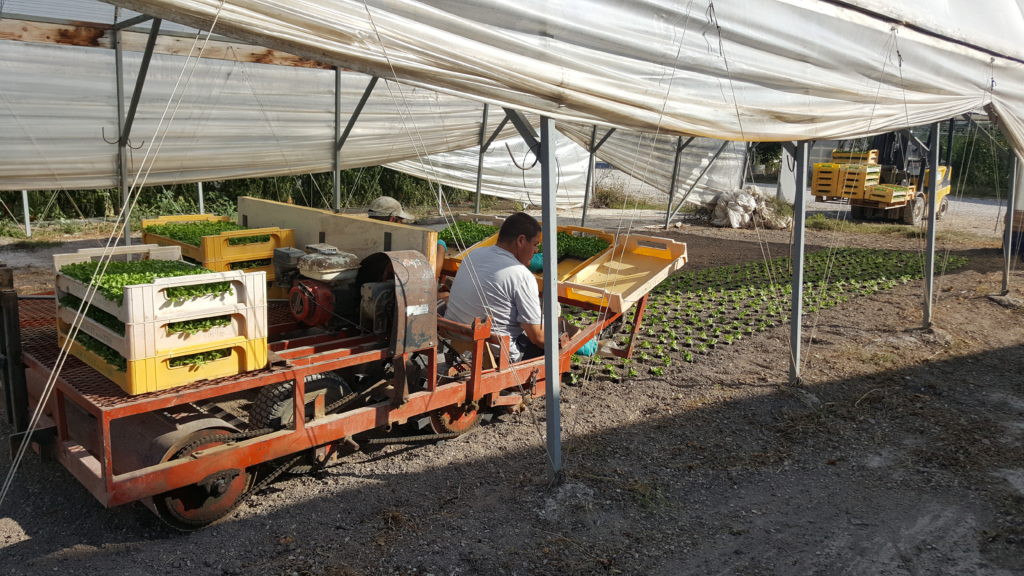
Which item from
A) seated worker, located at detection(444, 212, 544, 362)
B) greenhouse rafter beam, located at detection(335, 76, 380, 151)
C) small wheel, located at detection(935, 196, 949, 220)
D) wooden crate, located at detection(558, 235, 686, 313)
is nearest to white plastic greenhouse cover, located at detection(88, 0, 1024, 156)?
seated worker, located at detection(444, 212, 544, 362)

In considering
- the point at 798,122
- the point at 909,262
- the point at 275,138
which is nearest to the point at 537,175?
the point at 909,262

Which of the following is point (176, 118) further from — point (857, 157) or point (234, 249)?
point (857, 157)

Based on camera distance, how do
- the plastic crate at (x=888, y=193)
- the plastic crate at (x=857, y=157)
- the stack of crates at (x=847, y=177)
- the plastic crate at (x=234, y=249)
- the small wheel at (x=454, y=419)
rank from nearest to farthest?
the small wheel at (x=454, y=419) → the plastic crate at (x=234, y=249) → the plastic crate at (x=888, y=193) → the stack of crates at (x=847, y=177) → the plastic crate at (x=857, y=157)

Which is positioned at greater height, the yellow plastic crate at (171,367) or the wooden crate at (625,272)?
the wooden crate at (625,272)

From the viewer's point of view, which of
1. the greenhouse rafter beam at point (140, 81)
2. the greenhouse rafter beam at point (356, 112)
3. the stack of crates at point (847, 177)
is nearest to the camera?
the greenhouse rafter beam at point (140, 81)

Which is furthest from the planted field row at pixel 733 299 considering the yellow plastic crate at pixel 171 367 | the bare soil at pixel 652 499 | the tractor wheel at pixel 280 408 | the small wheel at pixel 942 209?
the small wheel at pixel 942 209

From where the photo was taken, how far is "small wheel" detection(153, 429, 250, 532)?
13.4 ft

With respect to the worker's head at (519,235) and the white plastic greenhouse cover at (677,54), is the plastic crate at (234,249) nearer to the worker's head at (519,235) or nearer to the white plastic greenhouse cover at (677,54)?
the worker's head at (519,235)

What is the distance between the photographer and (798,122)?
6008mm

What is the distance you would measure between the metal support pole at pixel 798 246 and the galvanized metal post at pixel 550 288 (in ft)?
9.01

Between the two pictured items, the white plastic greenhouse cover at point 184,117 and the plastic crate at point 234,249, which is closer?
the plastic crate at point 234,249

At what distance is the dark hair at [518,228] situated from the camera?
5648 millimetres

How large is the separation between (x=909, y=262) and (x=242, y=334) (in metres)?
13.5

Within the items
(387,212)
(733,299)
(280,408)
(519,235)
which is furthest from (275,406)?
(733,299)
